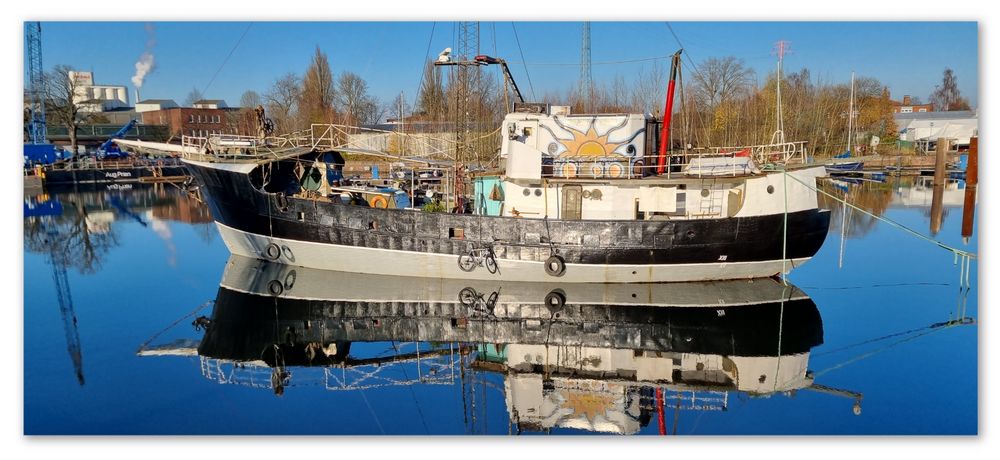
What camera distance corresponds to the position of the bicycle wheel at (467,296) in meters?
16.1

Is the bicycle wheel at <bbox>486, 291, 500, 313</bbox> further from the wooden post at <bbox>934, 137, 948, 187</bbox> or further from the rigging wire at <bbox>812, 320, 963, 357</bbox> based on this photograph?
the wooden post at <bbox>934, 137, 948, 187</bbox>

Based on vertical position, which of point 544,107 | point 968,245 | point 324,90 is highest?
point 324,90

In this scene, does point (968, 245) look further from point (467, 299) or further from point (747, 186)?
point (467, 299)

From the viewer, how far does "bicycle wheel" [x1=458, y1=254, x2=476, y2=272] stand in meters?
17.4

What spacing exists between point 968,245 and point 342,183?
2010 centimetres

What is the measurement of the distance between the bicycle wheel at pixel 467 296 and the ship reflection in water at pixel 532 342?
5cm

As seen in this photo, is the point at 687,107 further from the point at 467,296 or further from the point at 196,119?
the point at 196,119

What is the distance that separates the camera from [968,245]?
821 inches

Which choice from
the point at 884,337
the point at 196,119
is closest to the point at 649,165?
the point at 884,337

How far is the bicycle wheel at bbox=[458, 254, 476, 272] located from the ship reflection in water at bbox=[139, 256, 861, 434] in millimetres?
519

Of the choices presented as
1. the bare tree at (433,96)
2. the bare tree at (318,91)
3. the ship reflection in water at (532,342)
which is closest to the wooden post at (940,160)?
the ship reflection in water at (532,342)

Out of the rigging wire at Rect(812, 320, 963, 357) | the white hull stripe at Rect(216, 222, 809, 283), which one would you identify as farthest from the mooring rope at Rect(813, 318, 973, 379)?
the white hull stripe at Rect(216, 222, 809, 283)

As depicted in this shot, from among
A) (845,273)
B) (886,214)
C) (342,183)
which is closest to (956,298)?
(845,273)

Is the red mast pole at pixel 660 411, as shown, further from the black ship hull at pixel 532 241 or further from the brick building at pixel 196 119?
the brick building at pixel 196 119
